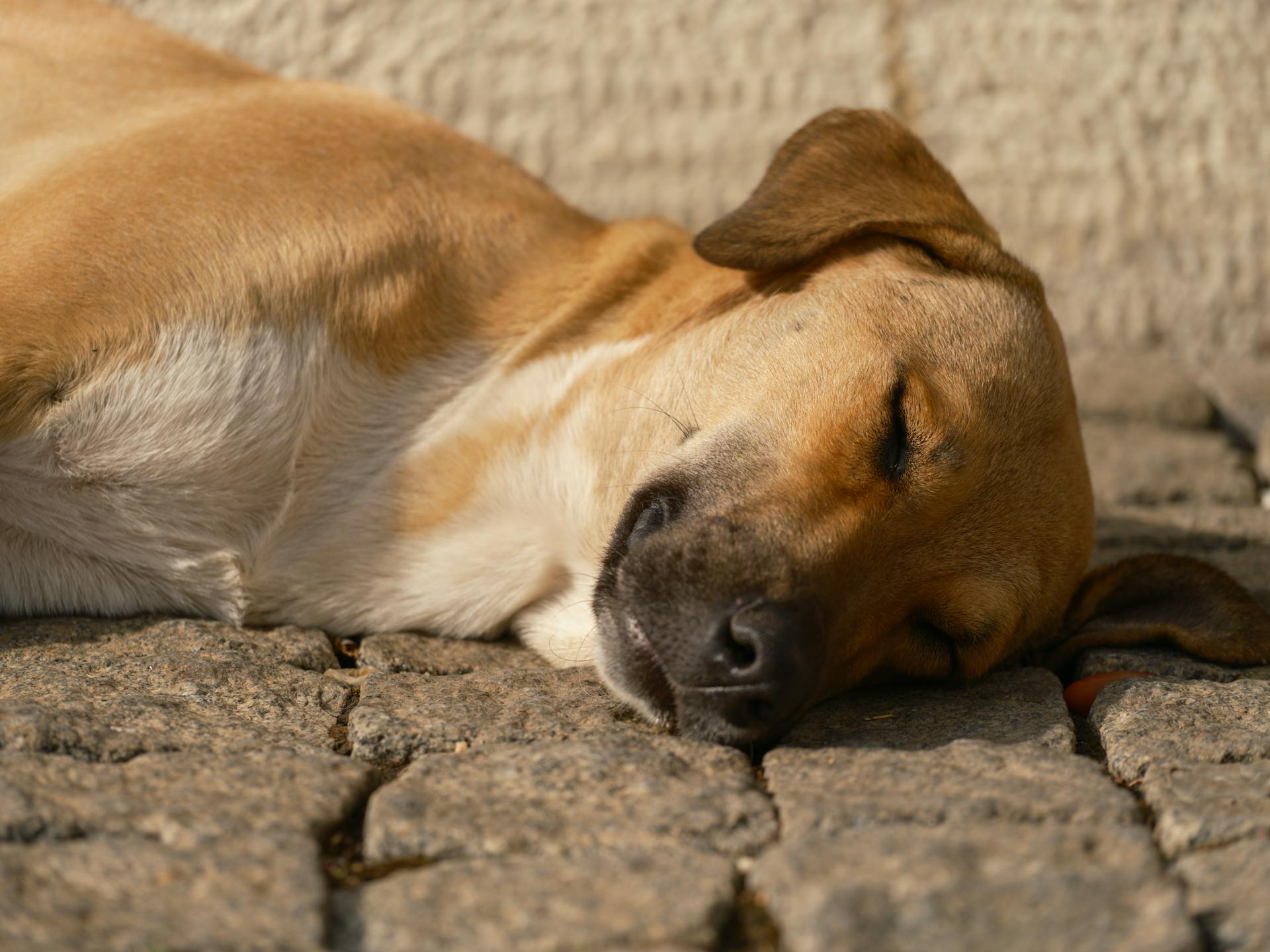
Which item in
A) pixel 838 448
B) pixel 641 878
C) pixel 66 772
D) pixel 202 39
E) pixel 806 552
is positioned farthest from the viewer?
pixel 202 39

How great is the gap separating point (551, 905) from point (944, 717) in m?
1.34

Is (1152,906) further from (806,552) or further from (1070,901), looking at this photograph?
(806,552)

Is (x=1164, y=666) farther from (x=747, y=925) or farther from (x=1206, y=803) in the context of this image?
(x=747, y=925)

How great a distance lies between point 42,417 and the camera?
9.62ft

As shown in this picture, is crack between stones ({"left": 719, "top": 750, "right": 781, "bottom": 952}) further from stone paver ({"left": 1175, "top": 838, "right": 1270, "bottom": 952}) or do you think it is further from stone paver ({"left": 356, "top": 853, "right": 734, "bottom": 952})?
stone paver ({"left": 1175, "top": 838, "right": 1270, "bottom": 952})

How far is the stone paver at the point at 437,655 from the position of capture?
3207 mm

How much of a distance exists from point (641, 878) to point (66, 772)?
3.40 ft

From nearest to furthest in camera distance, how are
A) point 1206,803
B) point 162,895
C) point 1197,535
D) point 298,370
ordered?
point 162,895 → point 1206,803 → point 298,370 → point 1197,535

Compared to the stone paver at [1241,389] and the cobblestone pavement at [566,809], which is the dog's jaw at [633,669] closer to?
the cobblestone pavement at [566,809]

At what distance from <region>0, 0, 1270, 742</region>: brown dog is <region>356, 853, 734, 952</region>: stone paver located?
2.10 feet

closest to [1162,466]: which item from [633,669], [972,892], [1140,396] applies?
[1140,396]

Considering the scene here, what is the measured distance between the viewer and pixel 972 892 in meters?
1.89

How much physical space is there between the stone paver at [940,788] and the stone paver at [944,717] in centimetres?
8

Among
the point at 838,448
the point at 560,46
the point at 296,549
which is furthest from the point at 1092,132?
the point at 296,549
